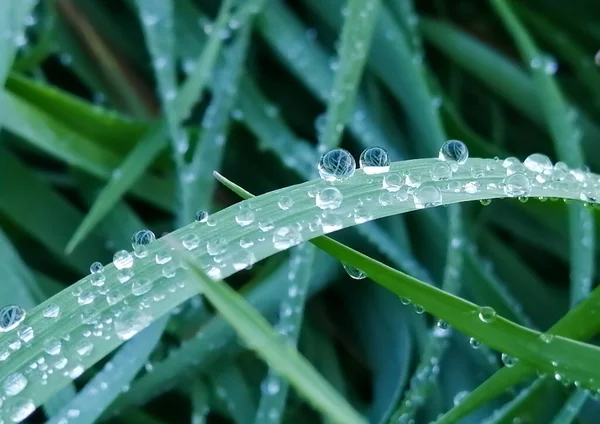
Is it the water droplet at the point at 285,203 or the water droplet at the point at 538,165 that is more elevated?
the water droplet at the point at 285,203

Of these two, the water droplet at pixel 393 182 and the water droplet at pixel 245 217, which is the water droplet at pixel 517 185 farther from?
the water droplet at pixel 245 217

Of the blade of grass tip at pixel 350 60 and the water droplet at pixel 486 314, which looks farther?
the blade of grass tip at pixel 350 60

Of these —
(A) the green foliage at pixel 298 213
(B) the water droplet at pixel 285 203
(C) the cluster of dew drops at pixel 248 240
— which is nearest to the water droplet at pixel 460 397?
(A) the green foliage at pixel 298 213

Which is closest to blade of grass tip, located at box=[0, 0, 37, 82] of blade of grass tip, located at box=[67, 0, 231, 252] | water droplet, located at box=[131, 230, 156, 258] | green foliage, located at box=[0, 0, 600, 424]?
green foliage, located at box=[0, 0, 600, 424]

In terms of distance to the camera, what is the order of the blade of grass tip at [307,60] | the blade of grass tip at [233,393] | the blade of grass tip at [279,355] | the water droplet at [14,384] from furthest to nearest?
the blade of grass tip at [307,60] → the blade of grass tip at [233,393] → the water droplet at [14,384] → the blade of grass tip at [279,355]

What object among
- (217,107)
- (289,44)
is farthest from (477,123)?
(217,107)

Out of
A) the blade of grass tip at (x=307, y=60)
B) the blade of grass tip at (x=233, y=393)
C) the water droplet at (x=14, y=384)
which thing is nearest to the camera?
the water droplet at (x=14, y=384)

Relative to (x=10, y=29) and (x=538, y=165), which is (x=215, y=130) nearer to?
(x=10, y=29)

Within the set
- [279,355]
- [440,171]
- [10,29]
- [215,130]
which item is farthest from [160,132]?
[279,355]
